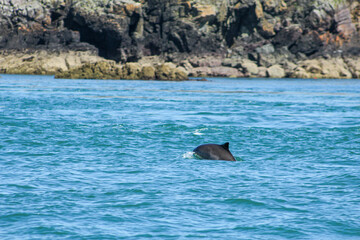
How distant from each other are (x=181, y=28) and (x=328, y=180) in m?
151

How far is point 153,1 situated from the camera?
169m

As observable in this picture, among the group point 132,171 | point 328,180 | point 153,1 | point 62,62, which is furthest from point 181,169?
point 153,1

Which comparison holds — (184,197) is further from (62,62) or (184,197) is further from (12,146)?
(62,62)

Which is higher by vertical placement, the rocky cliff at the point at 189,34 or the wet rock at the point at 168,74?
the rocky cliff at the point at 189,34

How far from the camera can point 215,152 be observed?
17219 mm

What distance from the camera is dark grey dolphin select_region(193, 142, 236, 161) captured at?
55.8 feet

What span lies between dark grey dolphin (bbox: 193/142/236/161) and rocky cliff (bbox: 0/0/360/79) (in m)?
134

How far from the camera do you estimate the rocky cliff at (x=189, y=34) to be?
155625 millimetres

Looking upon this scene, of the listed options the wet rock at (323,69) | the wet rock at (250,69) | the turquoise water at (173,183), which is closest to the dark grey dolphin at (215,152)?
the turquoise water at (173,183)

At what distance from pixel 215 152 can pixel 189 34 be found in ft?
485

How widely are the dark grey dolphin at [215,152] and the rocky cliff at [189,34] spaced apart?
134352mm

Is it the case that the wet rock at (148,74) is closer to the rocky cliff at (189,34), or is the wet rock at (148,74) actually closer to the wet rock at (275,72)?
the rocky cliff at (189,34)

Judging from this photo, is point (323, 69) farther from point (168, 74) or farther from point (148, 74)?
point (148, 74)

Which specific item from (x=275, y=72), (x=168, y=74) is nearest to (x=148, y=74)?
(x=168, y=74)
